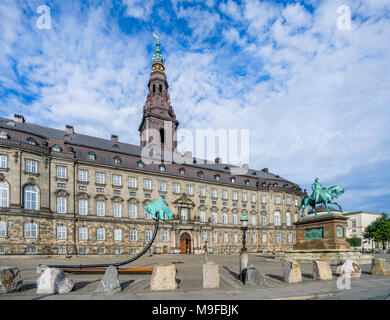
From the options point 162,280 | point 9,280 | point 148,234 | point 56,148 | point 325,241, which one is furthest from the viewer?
point 148,234

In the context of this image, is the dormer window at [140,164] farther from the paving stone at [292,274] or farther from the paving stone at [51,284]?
the paving stone at [292,274]

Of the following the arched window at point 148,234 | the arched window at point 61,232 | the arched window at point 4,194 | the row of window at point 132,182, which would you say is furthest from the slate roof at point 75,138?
the arched window at point 148,234

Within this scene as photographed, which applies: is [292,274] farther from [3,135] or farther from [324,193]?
[3,135]

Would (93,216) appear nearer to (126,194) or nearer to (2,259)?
(126,194)

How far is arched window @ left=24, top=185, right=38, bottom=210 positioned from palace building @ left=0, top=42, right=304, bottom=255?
13 centimetres

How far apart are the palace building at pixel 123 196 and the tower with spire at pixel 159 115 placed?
0.23 m

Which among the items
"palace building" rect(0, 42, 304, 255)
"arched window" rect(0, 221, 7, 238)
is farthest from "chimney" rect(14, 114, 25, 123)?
"arched window" rect(0, 221, 7, 238)

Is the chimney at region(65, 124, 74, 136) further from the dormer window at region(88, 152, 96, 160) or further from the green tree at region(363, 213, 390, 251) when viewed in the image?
the green tree at region(363, 213, 390, 251)

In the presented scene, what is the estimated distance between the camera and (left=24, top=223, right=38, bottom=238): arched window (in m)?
35.2

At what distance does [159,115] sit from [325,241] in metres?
43.2

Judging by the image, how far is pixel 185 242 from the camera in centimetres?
5044

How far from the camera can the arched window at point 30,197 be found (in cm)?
3638

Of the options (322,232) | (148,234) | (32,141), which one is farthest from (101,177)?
(322,232)

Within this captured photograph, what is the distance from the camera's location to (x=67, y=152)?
42.0 metres
